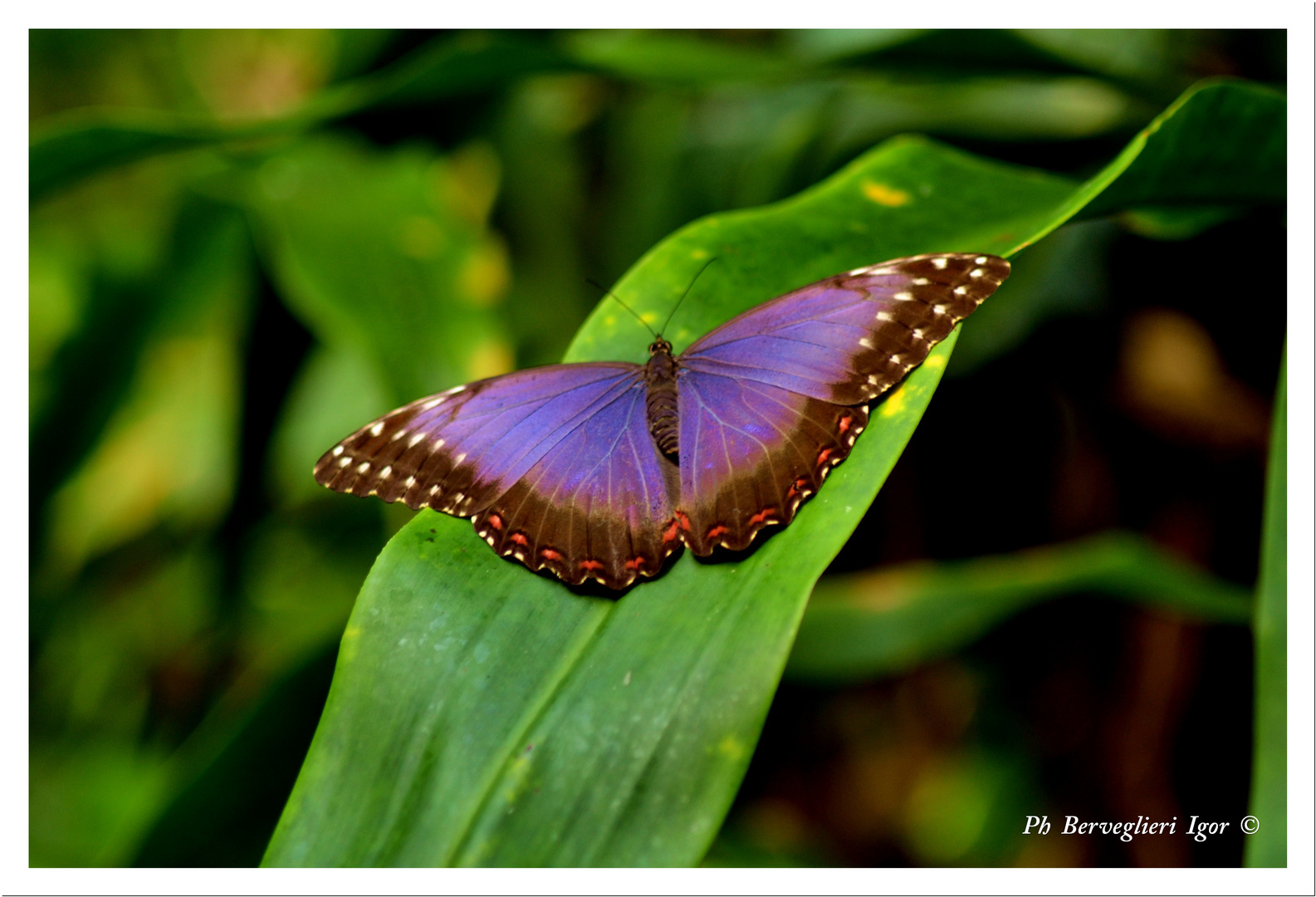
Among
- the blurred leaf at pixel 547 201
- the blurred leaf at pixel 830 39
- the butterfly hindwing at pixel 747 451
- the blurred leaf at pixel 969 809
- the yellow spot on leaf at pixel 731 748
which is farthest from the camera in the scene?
the blurred leaf at pixel 547 201

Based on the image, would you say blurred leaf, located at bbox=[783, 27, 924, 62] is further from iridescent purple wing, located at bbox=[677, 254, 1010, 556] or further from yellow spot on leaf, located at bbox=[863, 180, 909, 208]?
iridescent purple wing, located at bbox=[677, 254, 1010, 556]

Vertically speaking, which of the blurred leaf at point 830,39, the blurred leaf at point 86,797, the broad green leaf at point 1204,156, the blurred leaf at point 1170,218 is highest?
the blurred leaf at point 830,39

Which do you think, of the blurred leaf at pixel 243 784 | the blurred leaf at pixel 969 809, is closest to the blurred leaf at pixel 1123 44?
the blurred leaf at pixel 969 809

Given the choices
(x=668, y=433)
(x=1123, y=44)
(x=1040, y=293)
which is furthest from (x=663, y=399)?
(x=1123, y=44)

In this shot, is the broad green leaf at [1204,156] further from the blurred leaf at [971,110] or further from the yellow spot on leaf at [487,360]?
the yellow spot on leaf at [487,360]
